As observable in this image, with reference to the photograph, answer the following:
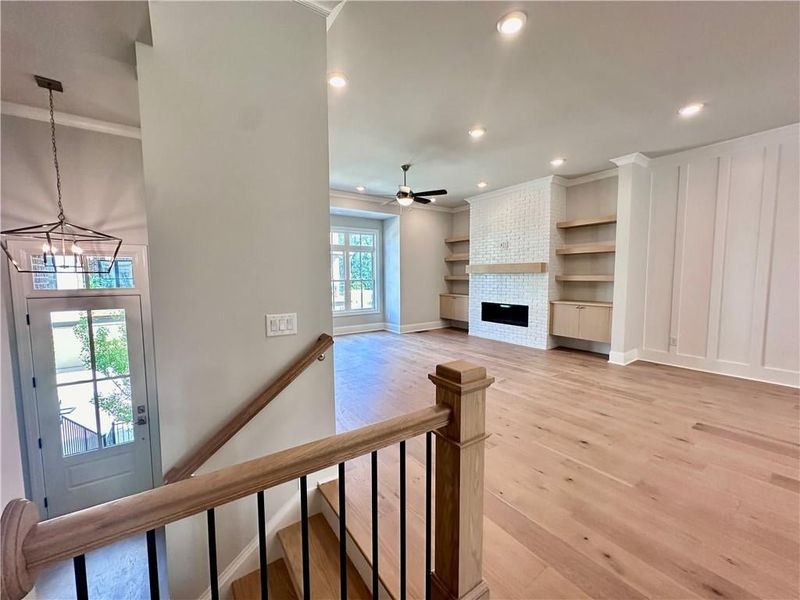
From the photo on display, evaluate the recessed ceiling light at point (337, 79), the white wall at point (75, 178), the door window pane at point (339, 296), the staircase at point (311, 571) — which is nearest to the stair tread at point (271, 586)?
the staircase at point (311, 571)

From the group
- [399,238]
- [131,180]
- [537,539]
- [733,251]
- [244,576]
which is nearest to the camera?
[537,539]

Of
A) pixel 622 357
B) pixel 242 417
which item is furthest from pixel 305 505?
pixel 622 357

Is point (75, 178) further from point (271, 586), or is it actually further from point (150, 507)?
point (271, 586)

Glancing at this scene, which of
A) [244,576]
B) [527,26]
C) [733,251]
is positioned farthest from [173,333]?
[733,251]

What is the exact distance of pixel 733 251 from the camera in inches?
162

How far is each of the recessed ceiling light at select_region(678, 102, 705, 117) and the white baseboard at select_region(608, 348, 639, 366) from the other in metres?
3.11

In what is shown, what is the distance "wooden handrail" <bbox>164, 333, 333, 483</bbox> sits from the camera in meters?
1.63

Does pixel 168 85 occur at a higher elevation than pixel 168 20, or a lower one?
lower

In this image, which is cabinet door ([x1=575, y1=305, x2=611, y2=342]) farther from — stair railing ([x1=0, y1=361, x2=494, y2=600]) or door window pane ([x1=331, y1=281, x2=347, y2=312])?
door window pane ([x1=331, y1=281, x2=347, y2=312])

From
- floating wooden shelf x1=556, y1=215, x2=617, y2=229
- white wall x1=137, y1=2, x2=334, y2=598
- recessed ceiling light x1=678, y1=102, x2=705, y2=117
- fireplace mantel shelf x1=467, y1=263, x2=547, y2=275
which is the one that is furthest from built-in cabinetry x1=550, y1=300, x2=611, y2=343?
white wall x1=137, y1=2, x2=334, y2=598

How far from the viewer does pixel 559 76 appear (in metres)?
2.69

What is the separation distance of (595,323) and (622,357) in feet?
2.07

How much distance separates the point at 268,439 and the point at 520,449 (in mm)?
1897

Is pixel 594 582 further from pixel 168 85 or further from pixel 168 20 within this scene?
pixel 168 20
